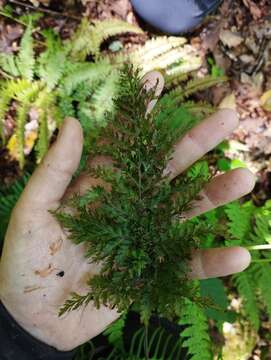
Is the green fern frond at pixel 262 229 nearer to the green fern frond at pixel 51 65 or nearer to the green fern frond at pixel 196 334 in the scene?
the green fern frond at pixel 196 334

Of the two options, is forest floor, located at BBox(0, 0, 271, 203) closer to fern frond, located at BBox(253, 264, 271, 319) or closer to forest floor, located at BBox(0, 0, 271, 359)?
forest floor, located at BBox(0, 0, 271, 359)

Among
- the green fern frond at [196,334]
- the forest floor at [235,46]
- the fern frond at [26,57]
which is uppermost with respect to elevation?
the fern frond at [26,57]

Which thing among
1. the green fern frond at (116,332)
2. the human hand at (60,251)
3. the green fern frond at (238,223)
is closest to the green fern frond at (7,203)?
the human hand at (60,251)

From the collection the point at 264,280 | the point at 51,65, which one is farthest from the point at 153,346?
the point at 51,65

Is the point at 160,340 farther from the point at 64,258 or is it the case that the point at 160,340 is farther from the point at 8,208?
the point at 8,208

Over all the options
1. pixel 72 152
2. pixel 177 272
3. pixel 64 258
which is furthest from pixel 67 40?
pixel 177 272

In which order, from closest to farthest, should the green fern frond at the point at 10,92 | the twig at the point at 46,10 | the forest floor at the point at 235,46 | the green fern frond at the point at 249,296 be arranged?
the green fern frond at the point at 249,296 < the green fern frond at the point at 10,92 < the twig at the point at 46,10 < the forest floor at the point at 235,46

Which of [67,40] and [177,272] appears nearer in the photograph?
[177,272]
